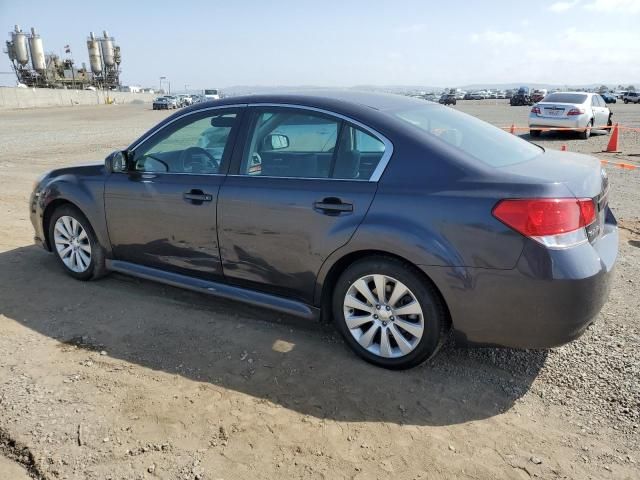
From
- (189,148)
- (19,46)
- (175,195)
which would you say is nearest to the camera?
(175,195)

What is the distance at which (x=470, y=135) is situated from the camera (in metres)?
3.47

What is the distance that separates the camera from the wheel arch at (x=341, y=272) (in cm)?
307

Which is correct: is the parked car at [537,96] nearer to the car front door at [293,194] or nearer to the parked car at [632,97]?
the parked car at [632,97]

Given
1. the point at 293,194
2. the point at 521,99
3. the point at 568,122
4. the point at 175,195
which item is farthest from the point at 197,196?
the point at 521,99

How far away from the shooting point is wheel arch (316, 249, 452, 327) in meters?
3.07

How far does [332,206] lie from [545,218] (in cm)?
122

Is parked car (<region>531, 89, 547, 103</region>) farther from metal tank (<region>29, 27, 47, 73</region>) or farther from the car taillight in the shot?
metal tank (<region>29, 27, 47, 73</region>)

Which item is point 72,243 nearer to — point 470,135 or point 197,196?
point 197,196

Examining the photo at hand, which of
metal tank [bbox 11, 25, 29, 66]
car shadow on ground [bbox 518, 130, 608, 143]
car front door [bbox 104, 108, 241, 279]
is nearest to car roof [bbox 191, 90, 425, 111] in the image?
car front door [bbox 104, 108, 241, 279]

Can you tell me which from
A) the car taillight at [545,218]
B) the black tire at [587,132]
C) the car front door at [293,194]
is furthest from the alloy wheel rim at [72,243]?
the black tire at [587,132]

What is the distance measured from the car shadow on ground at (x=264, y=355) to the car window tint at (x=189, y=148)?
1.14 meters

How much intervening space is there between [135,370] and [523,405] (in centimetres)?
239

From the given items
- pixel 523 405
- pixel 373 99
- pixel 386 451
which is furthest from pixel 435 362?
pixel 373 99

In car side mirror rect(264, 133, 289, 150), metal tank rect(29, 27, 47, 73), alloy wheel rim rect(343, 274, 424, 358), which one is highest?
metal tank rect(29, 27, 47, 73)
